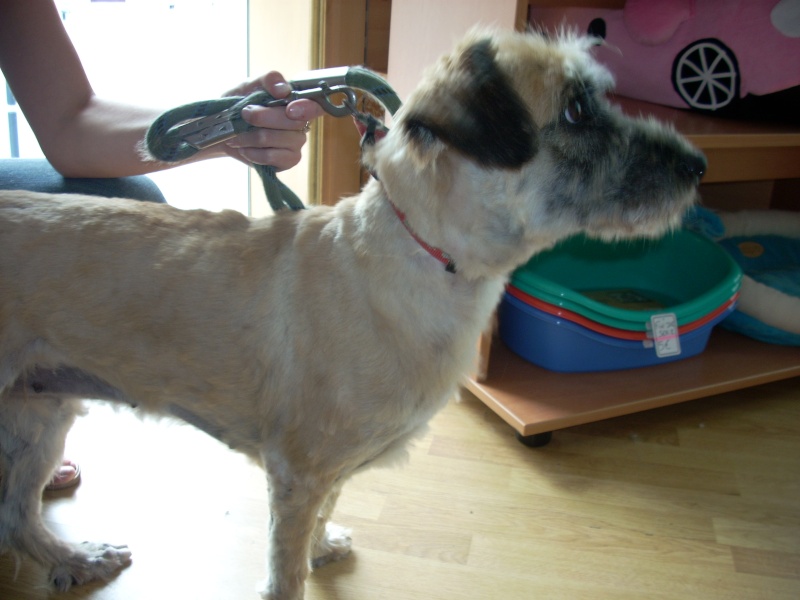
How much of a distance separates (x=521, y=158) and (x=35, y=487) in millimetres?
1044

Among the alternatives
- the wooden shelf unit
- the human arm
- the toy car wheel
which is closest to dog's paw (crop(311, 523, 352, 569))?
the wooden shelf unit

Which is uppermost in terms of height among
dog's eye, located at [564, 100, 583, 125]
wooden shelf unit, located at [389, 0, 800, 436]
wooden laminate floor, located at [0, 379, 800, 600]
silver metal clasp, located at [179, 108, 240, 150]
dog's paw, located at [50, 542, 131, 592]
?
dog's eye, located at [564, 100, 583, 125]

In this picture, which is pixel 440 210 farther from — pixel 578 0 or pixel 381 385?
pixel 578 0

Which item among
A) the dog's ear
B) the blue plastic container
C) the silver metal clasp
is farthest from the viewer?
the blue plastic container

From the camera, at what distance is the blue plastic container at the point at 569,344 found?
1.80 metres

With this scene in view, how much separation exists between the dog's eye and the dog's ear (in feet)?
0.27

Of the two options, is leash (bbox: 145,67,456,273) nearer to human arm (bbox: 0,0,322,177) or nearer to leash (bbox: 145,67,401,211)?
leash (bbox: 145,67,401,211)

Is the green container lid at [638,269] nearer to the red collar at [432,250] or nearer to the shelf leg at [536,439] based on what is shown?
the shelf leg at [536,439]

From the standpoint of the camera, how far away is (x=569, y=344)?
71.7 inches

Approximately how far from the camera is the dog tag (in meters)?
1.78

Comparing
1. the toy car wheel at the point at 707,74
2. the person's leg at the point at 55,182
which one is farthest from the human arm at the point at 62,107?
the toy car wheel at the point at 707,74

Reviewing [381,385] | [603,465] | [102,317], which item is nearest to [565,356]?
[603,465]

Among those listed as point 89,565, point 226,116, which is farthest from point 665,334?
point 89,565

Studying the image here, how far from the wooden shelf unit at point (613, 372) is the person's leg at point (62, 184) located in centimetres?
76
